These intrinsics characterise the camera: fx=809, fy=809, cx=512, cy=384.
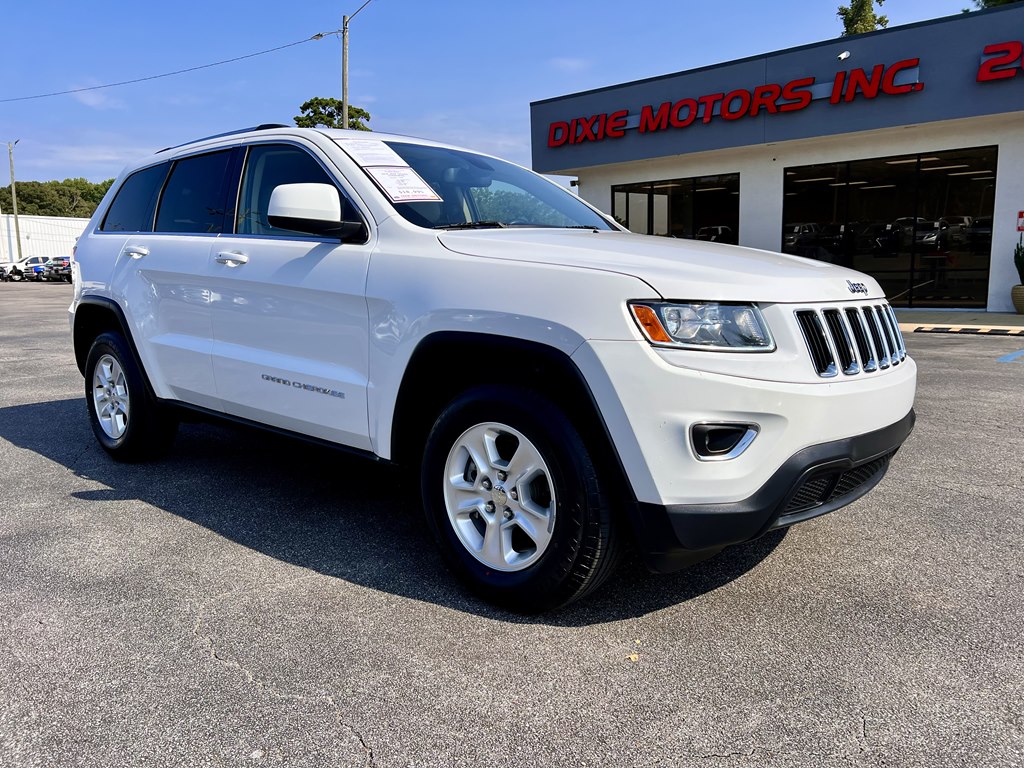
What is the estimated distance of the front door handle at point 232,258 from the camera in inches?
151

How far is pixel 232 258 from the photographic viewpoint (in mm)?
3895

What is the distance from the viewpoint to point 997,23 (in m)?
13.5

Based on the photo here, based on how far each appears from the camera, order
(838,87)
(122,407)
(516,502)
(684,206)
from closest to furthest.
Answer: (516,502) < (122,407) < (838,87) < (684,206)

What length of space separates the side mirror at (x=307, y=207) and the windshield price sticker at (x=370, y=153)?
0.34 m

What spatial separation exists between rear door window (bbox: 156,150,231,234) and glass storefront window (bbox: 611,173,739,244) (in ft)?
47.8

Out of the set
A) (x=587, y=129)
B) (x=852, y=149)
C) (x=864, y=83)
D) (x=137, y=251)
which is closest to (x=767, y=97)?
(x=864, y=83)

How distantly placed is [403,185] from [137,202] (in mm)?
2334

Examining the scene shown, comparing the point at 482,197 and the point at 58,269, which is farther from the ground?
the point at 482,197

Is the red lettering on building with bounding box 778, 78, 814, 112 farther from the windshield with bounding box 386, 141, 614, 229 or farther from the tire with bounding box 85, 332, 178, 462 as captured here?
the tire with bounding box 85, 332, 178, 462

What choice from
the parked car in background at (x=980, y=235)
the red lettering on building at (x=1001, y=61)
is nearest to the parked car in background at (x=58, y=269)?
the parked car in background at (x=980, y=235)

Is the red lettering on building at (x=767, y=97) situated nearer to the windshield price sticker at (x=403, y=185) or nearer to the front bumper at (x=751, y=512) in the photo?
the windshield price sticker at (x=403, y=185)

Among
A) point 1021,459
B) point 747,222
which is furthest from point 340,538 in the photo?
point 747,222

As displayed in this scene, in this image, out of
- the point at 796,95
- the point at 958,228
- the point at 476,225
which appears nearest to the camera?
the point at 476,225

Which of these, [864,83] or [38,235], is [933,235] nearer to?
[864,83]
